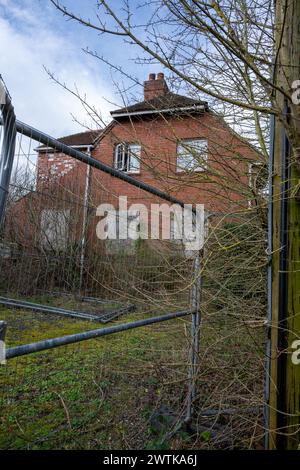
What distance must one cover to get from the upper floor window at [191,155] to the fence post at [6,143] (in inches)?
70.0

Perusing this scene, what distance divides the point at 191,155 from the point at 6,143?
1989 mm

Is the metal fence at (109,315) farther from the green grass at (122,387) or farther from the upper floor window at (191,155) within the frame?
the upper floor window at (191,155)

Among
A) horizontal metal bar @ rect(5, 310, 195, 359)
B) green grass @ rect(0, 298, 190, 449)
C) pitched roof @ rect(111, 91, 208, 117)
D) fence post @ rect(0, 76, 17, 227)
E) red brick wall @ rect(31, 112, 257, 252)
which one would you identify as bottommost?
green grass @ rect(0, 298, 190, 449)

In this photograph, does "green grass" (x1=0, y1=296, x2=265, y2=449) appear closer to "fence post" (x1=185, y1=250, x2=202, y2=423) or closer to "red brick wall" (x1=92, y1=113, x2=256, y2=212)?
"fence post" (x1=185, y1=250, x2=202, y2=423)

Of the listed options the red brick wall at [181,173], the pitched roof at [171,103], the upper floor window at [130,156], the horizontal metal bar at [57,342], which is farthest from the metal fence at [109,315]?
the pitched roof at [171,103]

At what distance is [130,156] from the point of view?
3.25m

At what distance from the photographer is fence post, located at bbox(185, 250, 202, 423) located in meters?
2.86

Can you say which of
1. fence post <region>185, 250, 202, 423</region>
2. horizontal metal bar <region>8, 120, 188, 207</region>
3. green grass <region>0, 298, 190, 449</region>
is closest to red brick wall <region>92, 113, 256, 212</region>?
horizontal metal bar <region>8, 120, 188, 207</region>

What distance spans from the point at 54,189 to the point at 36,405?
231cm

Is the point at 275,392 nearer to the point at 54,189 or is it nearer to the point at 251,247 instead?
the point at 251,247

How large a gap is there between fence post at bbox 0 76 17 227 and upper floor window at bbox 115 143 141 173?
1628 millimetres
